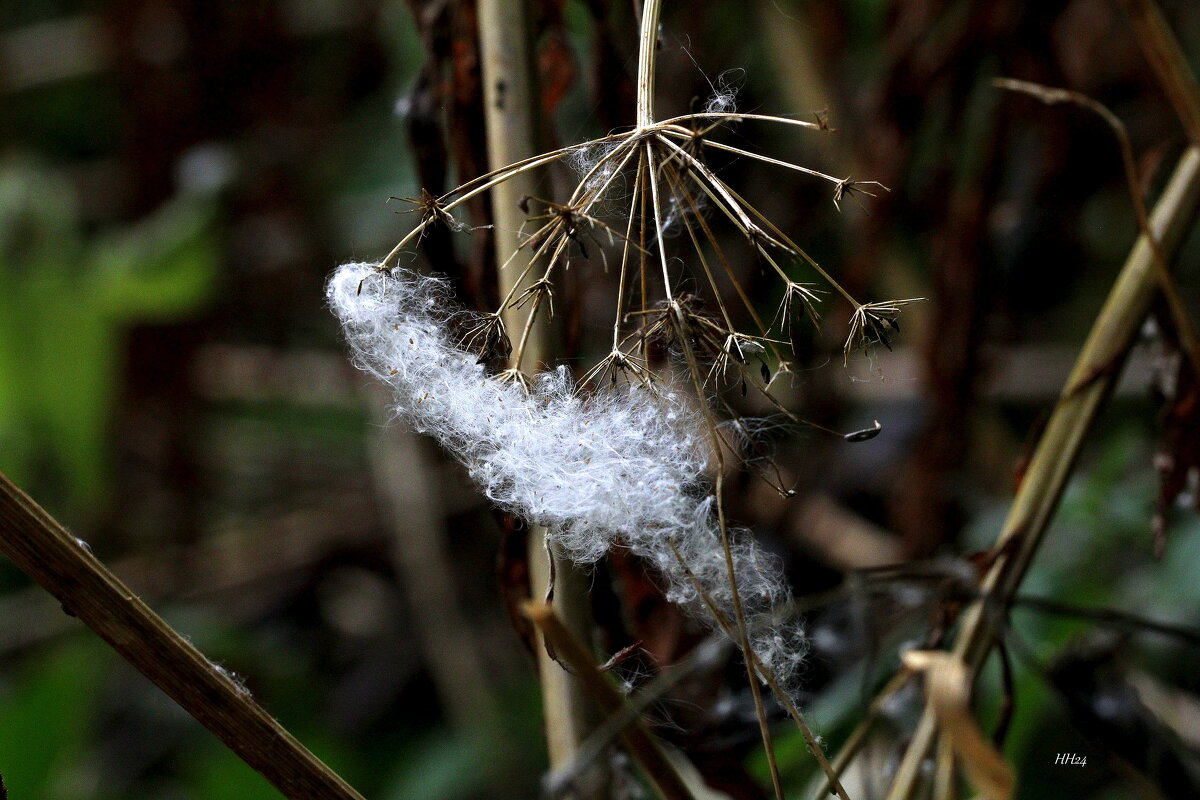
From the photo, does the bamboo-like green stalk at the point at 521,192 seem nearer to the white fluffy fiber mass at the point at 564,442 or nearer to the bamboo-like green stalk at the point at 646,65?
the white fluffy fiber mass at the point at 564,442

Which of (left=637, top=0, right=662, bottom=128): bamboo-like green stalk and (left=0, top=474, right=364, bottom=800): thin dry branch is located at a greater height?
(left=637, top=0, right=662, bottom=128): bamboo-like green stalk

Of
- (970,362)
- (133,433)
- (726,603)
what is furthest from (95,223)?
(726,603)

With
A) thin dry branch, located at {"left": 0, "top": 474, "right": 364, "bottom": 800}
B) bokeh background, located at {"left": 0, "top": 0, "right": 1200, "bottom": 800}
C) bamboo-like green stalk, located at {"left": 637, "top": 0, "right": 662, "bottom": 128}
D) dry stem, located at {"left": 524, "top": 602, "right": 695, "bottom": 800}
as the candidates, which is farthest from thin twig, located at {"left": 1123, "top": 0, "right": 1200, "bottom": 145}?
thin dry branch, located at {"left": 0, "top": 474, "right": 364, "bottom": 800}

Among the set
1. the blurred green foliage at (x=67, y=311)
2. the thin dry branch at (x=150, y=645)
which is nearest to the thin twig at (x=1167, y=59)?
the thin dry branch at (x=150, y=645)

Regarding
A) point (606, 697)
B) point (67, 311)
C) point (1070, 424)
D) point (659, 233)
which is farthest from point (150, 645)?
point (67, 311)

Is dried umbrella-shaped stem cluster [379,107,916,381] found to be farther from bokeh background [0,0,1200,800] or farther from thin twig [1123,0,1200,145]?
thin twig [1123,0,1200,145]

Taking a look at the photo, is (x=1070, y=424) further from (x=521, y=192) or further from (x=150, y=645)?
(x=150, y=645)
